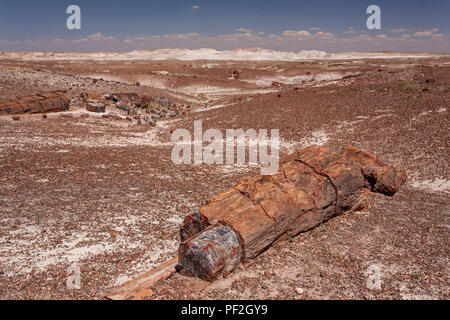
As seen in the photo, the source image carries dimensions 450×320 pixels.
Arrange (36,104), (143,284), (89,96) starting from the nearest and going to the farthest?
(143,284)
(36,104)
(89,96)

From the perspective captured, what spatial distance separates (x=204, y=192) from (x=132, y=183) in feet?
8.48

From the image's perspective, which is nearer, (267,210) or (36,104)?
(267,210)

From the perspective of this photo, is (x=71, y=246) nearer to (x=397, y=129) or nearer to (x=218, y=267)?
(x=218, y=267)

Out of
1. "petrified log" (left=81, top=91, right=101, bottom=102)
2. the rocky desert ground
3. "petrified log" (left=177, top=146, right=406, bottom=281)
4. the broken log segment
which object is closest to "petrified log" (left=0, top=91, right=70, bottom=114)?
the rocky desert ground

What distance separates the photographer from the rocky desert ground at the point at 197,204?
558 centimetres

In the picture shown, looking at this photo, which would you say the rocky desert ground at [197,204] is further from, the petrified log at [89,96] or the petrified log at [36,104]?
the petrified log at [89,96]

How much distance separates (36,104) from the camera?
21938 mm

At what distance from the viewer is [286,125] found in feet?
62.1

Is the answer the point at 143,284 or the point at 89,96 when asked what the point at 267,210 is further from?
the point at 89,96

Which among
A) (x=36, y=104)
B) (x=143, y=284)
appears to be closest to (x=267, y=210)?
(x=143, y=284)

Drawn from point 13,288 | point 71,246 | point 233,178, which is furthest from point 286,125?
point 13,288

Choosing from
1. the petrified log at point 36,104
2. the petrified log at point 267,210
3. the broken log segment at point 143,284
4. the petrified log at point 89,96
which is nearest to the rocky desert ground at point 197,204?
the broken log segment at point 143,284

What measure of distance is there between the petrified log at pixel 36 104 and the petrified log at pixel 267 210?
65.0ft

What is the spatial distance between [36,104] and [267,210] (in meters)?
21.6
